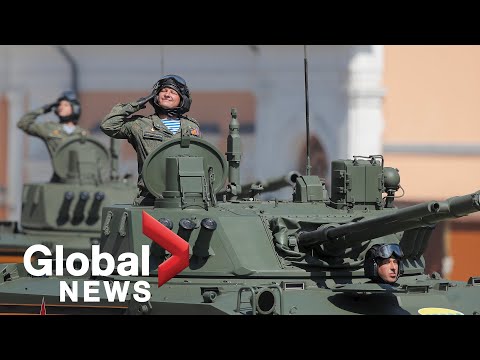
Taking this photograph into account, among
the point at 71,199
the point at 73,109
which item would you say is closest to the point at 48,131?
the point at 73,109

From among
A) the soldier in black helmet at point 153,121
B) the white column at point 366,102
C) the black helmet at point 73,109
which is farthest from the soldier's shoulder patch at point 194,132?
the white column at point 366,102

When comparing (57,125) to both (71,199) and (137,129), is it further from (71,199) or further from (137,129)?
(137,129)

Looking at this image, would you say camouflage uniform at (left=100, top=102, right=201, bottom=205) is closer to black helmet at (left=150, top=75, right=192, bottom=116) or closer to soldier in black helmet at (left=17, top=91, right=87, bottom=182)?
black helmet at (left=150, top=75, right=192, bottom=116)

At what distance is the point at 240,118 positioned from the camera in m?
30.4

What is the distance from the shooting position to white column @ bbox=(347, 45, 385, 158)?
91.5ft

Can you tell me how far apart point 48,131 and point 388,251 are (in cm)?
1195

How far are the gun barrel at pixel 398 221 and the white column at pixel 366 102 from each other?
11890mm

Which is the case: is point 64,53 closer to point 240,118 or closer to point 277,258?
point 240,118

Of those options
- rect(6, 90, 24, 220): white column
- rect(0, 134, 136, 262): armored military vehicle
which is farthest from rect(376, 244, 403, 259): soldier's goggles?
rect(6, 90, 24, 220): white column

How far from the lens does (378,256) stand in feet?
50.0

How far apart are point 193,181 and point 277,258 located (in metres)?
1.37

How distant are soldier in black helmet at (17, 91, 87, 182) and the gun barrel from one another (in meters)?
10.5

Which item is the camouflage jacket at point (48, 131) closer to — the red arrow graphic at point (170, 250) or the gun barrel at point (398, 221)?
the red arrow graphic at point (170, 250)

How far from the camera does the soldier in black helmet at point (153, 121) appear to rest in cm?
1736
